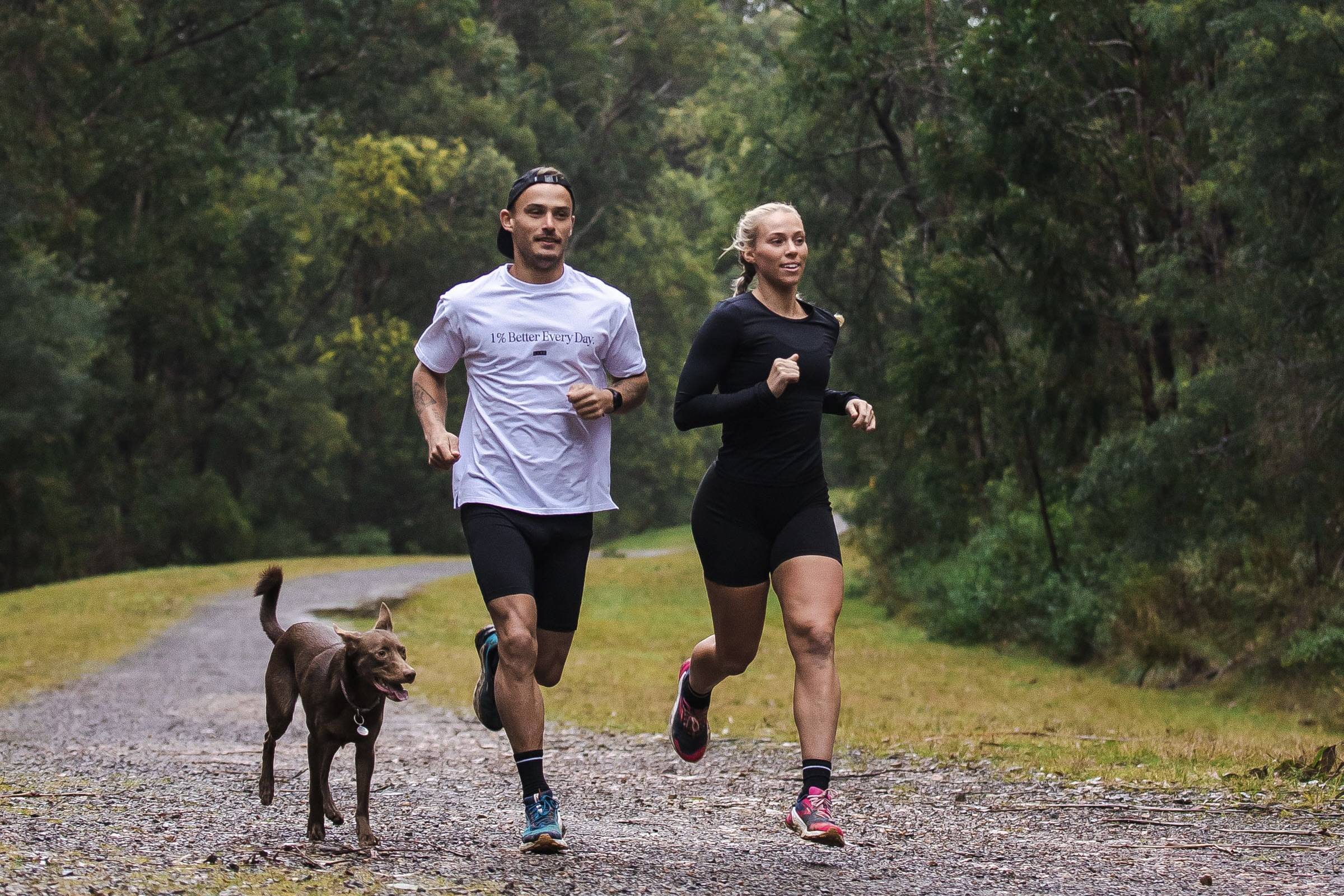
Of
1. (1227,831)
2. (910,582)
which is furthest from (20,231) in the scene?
Answer: (1227,831)

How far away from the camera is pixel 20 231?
2909cm

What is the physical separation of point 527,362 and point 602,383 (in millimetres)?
362

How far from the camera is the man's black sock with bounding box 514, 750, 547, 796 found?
6.00 m

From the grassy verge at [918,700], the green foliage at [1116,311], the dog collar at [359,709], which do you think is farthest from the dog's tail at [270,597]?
the green foliage at [1116,311]

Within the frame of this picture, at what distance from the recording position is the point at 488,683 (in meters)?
6.95

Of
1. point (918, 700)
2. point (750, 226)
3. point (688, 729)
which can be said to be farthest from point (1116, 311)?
point (750, 226)

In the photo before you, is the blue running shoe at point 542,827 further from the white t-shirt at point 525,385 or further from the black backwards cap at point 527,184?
the black backwards cap at point 527,184

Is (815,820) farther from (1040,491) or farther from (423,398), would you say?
(1040,491)

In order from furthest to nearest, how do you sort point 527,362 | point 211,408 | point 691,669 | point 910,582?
point 211,408
point 910,582
point 691,669
point 527,362

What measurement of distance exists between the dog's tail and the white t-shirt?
2.96 feet

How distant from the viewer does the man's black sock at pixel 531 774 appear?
6004mm

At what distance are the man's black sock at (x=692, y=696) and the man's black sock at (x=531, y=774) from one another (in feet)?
4.26

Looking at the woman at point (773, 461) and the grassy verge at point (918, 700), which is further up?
the woman at point (773, 461)

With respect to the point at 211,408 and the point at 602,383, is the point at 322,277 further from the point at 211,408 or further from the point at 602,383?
the point at 602,383
